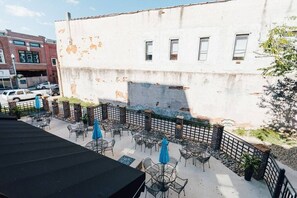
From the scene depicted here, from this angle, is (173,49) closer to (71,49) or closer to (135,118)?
(135,118)

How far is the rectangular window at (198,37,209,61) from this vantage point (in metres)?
10.6

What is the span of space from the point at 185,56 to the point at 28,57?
3045cm

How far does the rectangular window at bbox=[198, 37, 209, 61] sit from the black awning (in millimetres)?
Answer: 10131

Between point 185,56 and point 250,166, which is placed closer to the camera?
point 250,166

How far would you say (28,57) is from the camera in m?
27.8

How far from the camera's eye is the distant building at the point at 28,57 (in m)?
24.5

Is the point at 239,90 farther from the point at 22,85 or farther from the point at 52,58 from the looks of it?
the point at 52,58

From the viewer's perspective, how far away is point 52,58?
31.9 m

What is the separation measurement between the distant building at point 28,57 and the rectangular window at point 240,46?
2851 cm

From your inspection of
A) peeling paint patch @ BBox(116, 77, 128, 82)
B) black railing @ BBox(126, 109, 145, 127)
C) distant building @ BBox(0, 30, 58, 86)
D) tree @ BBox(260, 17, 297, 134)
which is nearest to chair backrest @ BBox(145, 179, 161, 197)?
black railing @ BBox(126, 109, 145, 127)

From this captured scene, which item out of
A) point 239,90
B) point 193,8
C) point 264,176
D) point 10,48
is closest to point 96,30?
point 193,8

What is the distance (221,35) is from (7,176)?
1175 centimetres

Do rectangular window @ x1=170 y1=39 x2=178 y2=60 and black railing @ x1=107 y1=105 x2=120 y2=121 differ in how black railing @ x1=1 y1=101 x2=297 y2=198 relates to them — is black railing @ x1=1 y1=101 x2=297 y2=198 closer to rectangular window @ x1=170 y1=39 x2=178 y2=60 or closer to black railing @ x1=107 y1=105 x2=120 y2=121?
black railing @ x1=107 y1=105 x2=120 y2=121

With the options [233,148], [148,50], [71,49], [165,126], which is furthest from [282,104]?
[71,49]
